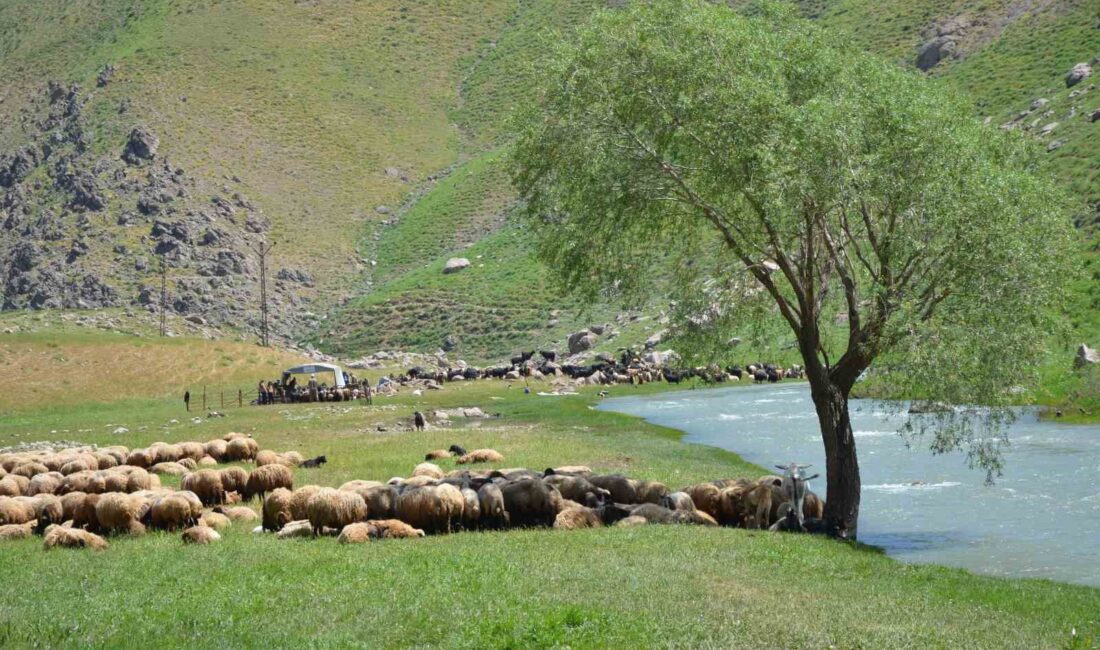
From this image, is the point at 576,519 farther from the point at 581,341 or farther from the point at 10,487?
the point at 581,341

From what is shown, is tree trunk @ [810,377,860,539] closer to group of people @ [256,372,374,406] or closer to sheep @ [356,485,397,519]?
sheep @ [356,485,397,519]

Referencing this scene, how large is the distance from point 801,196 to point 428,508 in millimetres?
8370

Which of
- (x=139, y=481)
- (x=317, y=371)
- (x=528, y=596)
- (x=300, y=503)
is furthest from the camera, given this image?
(x=317, y=371)

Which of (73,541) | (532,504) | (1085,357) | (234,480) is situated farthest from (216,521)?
(1085,357)

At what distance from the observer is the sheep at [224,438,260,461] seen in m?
31.0

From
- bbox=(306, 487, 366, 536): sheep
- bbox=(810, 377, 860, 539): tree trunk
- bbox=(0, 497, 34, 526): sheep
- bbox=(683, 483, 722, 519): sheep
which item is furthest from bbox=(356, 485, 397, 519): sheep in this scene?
bbox=(810, 377, 860, 539): tree trunk

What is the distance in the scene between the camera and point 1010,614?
13.7m

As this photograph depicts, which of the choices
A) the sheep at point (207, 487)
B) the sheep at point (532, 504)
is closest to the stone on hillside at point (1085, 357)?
the sheep at point (532, 504)

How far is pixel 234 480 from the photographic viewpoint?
24359 millimetres

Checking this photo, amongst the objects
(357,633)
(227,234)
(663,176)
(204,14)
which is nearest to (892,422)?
(663,176)

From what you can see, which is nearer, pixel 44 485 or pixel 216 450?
pixel 44 485

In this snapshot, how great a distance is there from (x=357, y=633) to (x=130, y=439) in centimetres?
2959

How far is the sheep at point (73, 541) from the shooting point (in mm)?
18281

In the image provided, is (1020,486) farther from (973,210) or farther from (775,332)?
(973,210)
